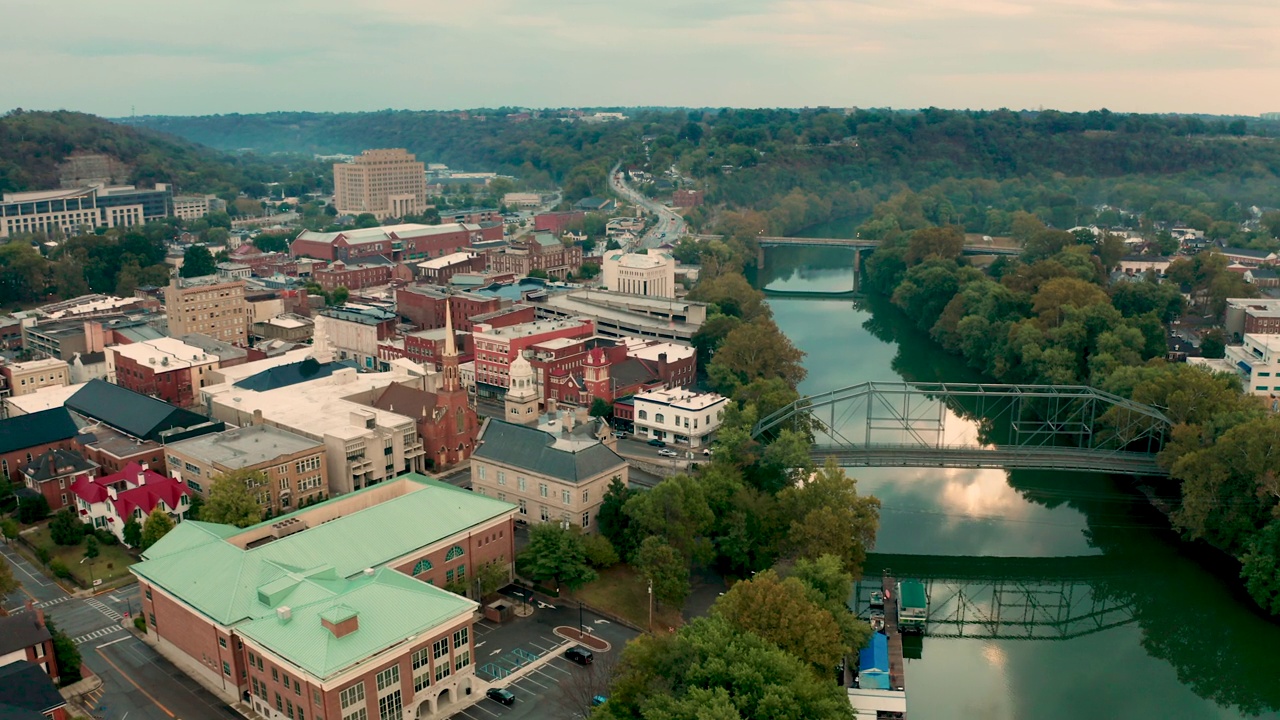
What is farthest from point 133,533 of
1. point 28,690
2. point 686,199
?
point 686,199

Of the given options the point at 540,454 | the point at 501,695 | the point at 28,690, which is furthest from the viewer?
the point at 540,454

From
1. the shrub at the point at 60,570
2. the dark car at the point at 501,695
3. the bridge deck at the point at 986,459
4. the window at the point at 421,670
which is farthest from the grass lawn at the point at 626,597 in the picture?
the shrub at the point at 60,570

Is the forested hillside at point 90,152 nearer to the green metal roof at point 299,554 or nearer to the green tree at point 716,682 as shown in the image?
the green metal roof at point 299,554

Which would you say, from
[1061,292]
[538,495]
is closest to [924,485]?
[538,495]

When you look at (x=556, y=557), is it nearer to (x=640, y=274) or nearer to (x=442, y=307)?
(x=442, y=307)

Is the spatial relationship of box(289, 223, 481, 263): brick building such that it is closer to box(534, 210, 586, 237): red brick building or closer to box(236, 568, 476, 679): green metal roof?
box(534, 210, 586, 237): red brick building

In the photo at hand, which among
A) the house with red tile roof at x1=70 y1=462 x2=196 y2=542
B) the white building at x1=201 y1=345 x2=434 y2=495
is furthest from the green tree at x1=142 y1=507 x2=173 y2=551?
the white building at x1=201 y1=345 x2=434 y2=495
